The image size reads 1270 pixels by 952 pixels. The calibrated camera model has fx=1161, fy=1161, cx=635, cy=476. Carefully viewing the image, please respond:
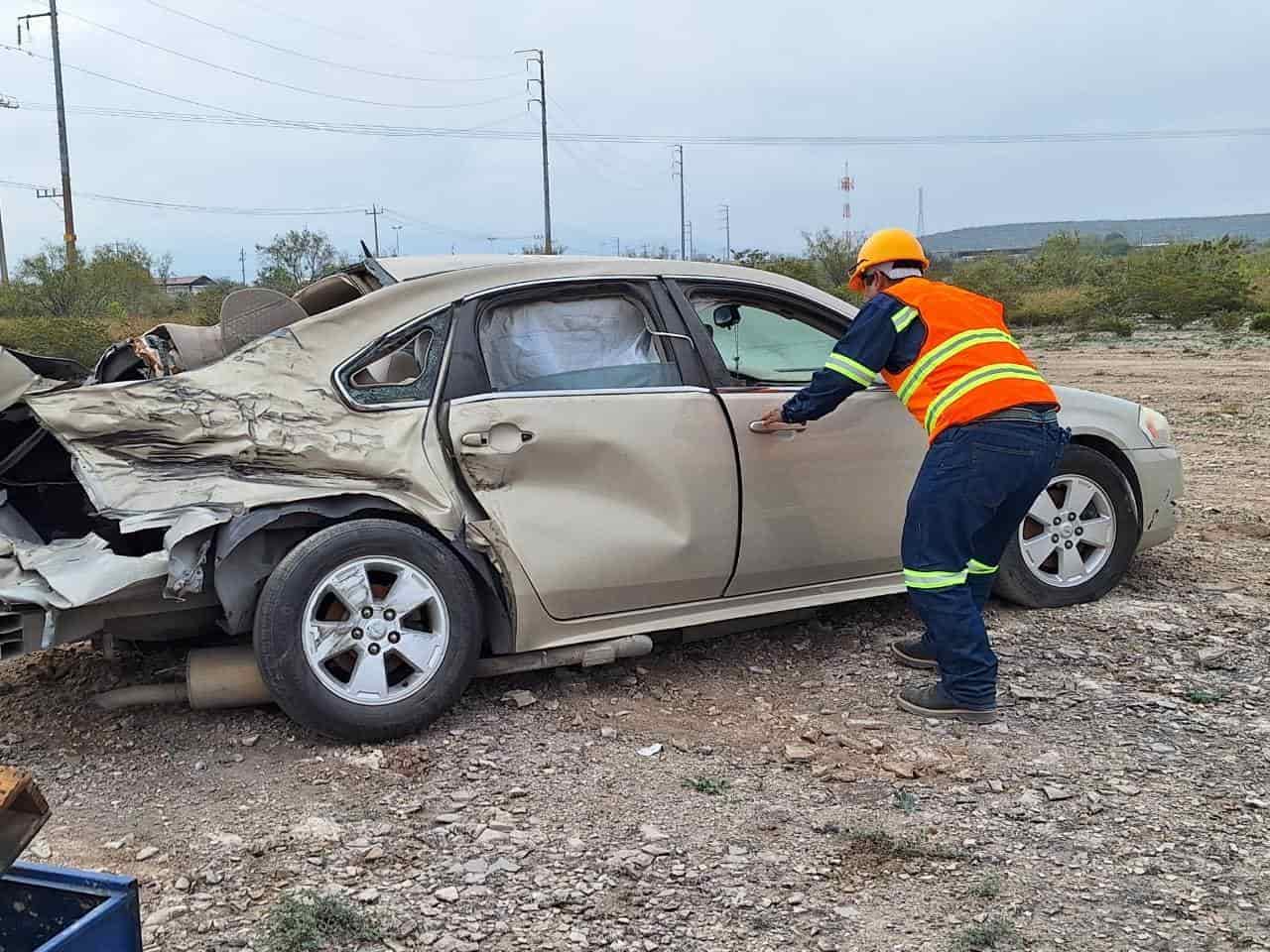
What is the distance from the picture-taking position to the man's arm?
4.19m

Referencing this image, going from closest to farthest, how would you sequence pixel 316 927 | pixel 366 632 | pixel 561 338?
1. pixel 316 927
2. pixel 366 632
3. pixel 561 338

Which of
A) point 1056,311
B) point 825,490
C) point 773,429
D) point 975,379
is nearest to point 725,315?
point 773,429

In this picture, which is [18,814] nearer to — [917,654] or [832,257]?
[917,654]

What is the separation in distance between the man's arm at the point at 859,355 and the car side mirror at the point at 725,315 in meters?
0.53

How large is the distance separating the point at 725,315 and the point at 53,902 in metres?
3.18

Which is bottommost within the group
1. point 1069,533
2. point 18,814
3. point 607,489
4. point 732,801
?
point 732,801

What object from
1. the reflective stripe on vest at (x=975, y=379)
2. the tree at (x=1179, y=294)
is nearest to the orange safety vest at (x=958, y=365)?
the reflective stripe on vest at (x=975, y=379)

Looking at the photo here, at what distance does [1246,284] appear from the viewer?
2862 centimetres

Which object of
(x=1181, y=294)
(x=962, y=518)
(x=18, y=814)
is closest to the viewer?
(x=18, y=814)

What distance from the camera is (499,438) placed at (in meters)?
4.04

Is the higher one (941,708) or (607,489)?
(607,489)

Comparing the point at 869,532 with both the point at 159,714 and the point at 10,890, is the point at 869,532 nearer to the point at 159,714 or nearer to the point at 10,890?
the point at 159,714

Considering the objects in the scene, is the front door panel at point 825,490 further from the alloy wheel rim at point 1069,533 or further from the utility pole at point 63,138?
the utility pole at point 63,138

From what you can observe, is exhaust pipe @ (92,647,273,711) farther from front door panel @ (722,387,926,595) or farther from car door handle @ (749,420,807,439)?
car door handle @ (749,420,807,439)
